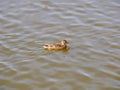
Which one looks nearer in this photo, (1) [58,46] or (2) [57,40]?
(1) [58,46]

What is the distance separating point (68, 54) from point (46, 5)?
120 inches

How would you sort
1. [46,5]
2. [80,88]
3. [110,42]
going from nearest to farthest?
[80,88] < [110,42] < [46,5]

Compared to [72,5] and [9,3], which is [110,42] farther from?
[9,3]

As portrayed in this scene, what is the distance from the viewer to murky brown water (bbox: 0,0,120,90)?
318 inches

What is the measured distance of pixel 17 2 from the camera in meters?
11.8

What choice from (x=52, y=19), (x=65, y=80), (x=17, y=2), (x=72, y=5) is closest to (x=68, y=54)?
(x=65, y=80)

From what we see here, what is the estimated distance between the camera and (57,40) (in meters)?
9.63

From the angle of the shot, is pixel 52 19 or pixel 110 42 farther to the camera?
pixel 52 19

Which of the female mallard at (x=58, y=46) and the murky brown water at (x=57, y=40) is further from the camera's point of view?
the female mallard at (x=58, y=46)

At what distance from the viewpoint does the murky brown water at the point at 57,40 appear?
8078mm

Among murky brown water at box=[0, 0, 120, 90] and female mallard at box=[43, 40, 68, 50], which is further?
female mallard at box=[43, 40, 68, 50]

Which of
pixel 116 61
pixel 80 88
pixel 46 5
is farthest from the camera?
pixel 46 5

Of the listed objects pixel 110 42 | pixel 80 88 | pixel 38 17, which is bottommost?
pixel 80 88

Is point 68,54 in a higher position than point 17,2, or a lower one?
lower
